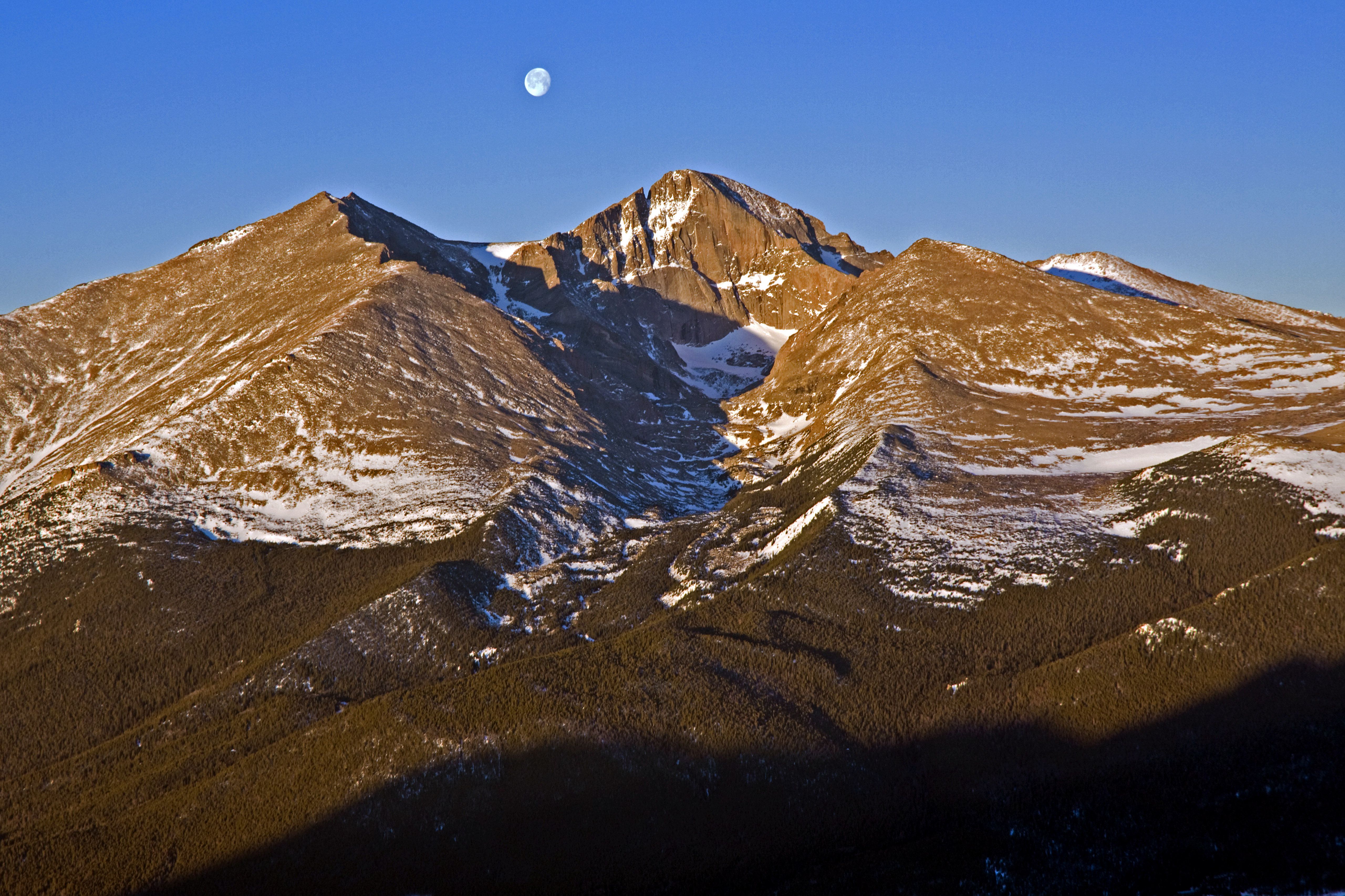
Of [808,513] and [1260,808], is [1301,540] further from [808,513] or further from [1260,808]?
[808,513]

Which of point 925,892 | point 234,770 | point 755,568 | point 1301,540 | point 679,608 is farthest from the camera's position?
point 755,568

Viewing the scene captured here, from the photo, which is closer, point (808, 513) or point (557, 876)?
point (557, 876)

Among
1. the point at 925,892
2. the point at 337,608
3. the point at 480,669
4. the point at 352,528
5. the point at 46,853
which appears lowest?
the point at 925,892

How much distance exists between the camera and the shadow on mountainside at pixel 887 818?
106 metres

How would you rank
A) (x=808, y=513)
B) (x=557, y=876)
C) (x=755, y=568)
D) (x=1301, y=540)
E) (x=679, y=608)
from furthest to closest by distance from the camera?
(x=808, y=513)
(x=755, y=568)
(x=679, y=608)
(x=1301, y=540)
(x=557, y=876)

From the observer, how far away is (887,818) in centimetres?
11725

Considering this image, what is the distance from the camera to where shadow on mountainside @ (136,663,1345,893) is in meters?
106

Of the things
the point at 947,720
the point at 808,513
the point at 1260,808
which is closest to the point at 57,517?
the point at 808,513

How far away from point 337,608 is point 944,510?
91.4m

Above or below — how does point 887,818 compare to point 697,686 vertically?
below

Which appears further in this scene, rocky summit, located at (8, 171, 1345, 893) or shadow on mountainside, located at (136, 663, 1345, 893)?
rocky summit, located at (8, 171, 1345, 893)

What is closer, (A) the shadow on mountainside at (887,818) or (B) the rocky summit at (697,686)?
(A) the shadow on mountainside at (887,818)

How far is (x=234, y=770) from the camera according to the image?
126562mm

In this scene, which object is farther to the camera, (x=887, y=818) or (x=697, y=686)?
(x=697, y=686)
